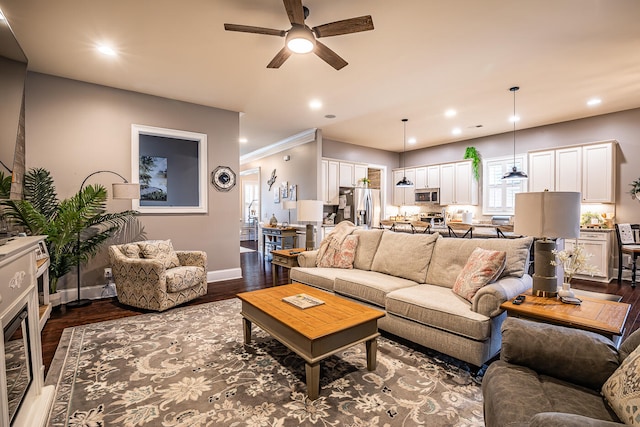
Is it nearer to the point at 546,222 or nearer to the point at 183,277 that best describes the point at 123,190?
the point at 183,277

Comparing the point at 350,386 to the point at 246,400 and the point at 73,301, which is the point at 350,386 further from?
the point at 73,301

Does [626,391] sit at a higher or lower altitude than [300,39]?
lower

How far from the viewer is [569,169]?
5.68m

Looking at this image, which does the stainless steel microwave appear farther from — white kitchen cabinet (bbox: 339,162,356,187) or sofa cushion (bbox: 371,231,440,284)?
sofa cushion (bbox: 371,231,440,284)

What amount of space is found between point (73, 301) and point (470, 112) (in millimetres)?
6726

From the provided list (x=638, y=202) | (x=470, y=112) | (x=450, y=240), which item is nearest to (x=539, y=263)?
(x=450, y=240)

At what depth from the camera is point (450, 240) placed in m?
3.12

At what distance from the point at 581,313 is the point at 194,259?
401cm

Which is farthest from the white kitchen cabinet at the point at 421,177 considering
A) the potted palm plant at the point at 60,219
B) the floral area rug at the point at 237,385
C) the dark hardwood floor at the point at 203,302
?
the potted palm plant at the point at 60,219

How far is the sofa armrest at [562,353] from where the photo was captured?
49.6 inches

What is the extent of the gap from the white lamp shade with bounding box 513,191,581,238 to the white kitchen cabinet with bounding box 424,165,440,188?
241 inches

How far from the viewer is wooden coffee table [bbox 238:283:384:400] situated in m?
1.89

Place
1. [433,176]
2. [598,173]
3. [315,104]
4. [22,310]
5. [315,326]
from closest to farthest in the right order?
[22,310] < [315,326] < [315,104] < [598,173] < [433,176]

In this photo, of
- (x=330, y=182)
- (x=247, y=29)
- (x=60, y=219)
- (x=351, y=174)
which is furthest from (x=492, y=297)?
(x=351, y=174)
